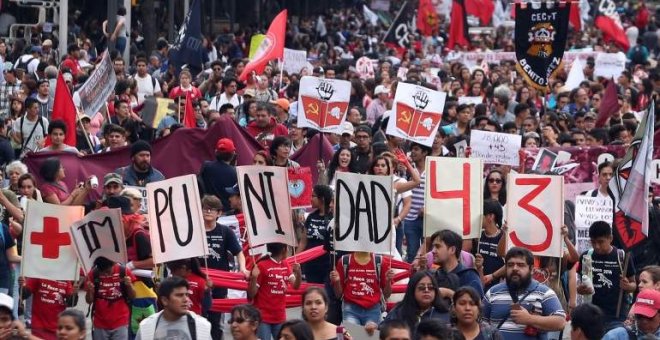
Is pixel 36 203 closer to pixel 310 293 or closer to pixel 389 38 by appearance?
pixel 310 293

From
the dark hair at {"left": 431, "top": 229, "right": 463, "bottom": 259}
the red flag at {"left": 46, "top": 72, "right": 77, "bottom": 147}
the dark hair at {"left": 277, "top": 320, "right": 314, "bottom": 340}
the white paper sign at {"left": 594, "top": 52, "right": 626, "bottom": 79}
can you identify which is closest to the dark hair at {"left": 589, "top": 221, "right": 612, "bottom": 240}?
the dark hair at {"left": 431, "top": 229, "right": 463, "bottom": 259}

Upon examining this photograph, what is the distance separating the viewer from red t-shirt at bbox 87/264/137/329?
10.4m

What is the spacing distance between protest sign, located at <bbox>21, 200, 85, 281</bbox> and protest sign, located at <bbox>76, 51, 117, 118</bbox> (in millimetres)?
6487

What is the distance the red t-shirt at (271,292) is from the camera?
36.1 feet

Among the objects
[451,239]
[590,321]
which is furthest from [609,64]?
[590,321]

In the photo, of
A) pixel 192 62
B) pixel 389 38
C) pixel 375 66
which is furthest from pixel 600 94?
pixel 389 38

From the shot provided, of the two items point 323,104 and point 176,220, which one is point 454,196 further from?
point 323,104

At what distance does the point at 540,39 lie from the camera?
18547 millimetres

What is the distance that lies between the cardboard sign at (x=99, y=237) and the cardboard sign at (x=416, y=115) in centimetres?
566

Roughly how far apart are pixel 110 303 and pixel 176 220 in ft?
2.10

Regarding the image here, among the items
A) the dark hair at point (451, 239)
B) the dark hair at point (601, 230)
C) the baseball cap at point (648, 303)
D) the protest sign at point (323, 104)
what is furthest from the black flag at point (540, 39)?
the baseball cap at point (648, 303)

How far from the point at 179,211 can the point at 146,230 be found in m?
0.35

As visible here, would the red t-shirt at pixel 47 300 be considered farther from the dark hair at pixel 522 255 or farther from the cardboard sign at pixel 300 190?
the cardboard sign at pixel 300 190

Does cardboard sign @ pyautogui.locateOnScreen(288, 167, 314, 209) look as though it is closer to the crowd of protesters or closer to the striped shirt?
the crowd of protesters
